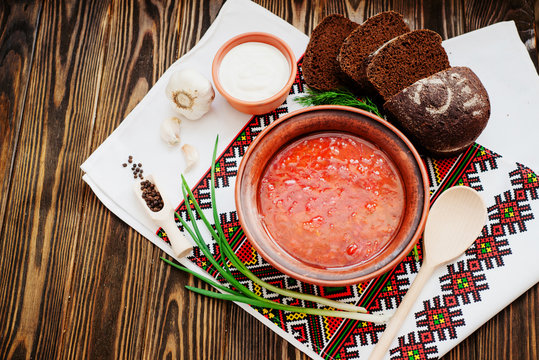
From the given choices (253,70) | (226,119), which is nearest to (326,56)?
(253,70)

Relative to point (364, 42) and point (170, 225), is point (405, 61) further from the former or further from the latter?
point (170, 225)

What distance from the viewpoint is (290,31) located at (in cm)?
194

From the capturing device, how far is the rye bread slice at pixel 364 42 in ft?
5.87

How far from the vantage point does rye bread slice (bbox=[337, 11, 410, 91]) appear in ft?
5.87

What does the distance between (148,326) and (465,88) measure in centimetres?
165

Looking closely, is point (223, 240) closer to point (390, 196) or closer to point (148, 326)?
point (148, 326)

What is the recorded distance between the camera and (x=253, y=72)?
179 centimetres

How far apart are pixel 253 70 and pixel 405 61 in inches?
24.9

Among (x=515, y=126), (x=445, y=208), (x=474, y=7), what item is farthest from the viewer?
(x=474, y=7)

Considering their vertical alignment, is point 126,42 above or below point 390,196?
above

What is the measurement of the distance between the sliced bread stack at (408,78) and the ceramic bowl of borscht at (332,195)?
209 millimetres

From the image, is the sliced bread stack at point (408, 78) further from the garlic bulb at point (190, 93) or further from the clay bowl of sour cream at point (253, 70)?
the garlic bulb at point (190, 93)

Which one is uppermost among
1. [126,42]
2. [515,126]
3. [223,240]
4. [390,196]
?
[126,42]

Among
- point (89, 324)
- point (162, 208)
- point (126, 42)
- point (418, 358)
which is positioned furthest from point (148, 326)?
point (126, 42)
